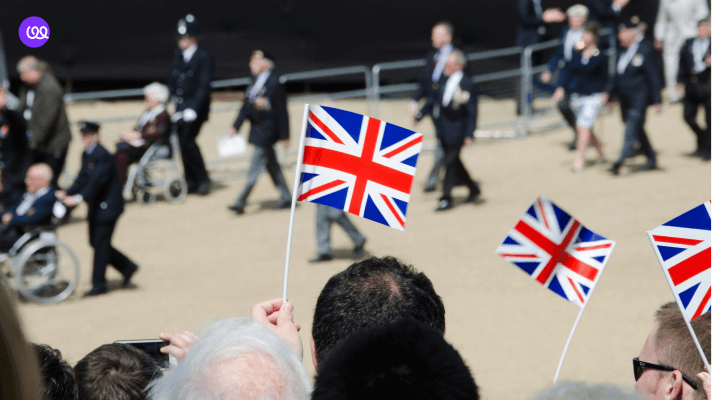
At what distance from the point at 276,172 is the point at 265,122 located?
0.63 meters

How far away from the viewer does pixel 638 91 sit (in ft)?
31.4

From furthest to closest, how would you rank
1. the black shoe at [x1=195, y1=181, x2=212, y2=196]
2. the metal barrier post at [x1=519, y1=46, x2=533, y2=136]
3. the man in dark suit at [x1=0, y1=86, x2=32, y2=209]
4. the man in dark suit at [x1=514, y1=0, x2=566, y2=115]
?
the man in dark suit at [x1=514, y1=0, x2=566, y2=115], the metal barrier post at [x1=519, y1=46, x2=533, y2=136], the black shoe at [x1=195, y1=181, x2=212, y2=196], the man in dark suit at [x1=0, y1=86, x2=32, y2=209]

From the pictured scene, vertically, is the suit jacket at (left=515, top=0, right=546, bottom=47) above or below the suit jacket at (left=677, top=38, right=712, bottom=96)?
above

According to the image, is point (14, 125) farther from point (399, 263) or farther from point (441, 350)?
point (441, 350)

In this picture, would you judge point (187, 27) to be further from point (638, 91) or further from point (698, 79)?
point (698, 79)

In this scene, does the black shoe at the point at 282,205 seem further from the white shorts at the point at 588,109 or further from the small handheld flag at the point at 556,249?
the small handheld flag at the point at 556,249

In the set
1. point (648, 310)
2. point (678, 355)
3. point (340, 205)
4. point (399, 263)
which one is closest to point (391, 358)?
point (399, 263)

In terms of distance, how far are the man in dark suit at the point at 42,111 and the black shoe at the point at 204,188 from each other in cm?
191

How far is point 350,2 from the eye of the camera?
1491 centimetres

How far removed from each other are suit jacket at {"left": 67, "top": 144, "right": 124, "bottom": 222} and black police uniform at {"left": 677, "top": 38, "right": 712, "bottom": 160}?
7570 mm

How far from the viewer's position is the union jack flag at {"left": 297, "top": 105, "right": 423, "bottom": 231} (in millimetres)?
3018

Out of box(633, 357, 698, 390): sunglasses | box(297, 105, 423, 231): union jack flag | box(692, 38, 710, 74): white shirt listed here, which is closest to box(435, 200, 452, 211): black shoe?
box(692, 38, 710, 74): white shirt

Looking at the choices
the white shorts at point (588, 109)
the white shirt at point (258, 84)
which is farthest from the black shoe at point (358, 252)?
the white shorts at point (588, 109)

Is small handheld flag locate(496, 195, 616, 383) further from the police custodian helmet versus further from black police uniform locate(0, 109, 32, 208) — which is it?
the police custodian helmet
